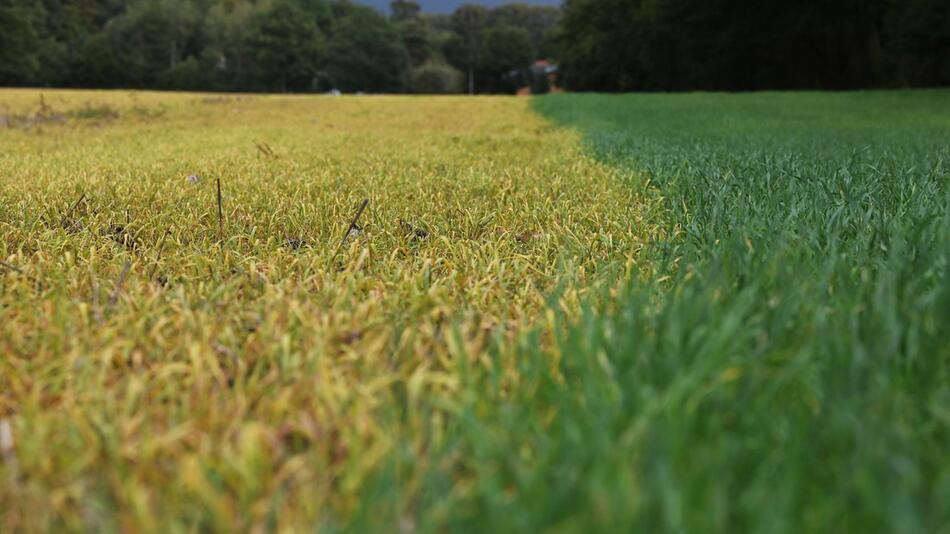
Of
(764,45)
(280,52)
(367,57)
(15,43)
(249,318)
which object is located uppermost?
(367,57)

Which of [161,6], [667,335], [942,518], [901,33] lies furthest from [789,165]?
[161,6]

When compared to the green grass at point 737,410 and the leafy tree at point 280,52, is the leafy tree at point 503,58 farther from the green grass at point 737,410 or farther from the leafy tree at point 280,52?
the green grass at point 737,410

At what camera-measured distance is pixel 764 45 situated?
3972cm

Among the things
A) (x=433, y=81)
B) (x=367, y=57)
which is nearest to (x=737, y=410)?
(x=367, y=57)

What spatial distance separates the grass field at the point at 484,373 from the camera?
1014 millimetres

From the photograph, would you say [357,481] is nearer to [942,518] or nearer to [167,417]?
[167,417]

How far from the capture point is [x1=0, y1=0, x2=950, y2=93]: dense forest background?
1368 inches

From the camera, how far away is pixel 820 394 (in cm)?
122

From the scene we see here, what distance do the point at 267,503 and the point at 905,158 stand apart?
5.43 m

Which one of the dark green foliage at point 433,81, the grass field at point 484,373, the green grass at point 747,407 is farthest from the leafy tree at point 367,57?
the green grass at point 747,407

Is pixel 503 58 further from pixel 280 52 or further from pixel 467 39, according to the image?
pixel 280 52

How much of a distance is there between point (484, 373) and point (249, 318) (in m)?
0.75

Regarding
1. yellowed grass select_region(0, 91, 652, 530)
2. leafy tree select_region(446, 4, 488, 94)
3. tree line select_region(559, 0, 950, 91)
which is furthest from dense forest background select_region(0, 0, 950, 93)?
yellowed grass select_region(0, 91, 652, 530)

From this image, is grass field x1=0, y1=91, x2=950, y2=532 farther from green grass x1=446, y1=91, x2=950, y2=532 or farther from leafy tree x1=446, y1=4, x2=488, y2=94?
leafy tree x1=446, y1=4, x2=488, y2=94
